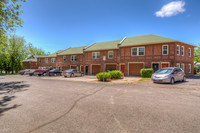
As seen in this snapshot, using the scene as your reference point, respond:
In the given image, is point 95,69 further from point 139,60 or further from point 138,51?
point 138,51

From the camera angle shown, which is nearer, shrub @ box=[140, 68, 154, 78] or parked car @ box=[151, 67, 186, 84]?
parked car @ box=[151, 67, 186, 84]

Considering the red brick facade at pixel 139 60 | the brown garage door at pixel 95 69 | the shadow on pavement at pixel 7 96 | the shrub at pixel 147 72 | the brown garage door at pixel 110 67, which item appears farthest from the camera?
the brown garage door at pixel 95 69

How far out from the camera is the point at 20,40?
36344 mm

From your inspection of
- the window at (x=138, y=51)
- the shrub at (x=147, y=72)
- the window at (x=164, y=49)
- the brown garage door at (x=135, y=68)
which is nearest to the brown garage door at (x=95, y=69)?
the brown garage door at (x=135, y=68)

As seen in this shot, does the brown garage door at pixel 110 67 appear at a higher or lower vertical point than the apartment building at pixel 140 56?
lower

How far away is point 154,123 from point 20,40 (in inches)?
1754

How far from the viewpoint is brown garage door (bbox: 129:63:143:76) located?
21.3 metres

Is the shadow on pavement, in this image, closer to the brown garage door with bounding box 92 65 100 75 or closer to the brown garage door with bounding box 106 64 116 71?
the brown garage door with bounding box 106 64 116 71

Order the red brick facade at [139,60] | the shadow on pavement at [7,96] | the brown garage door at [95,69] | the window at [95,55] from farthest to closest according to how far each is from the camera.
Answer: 1. the brown garage door at [95,69]
2. the window at [95,55]
3. the red brick facade at [139,60]
4. the shadow on pavement at [7,96]

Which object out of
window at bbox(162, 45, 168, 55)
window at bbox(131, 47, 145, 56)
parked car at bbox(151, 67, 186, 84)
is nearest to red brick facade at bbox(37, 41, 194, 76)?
window at bbox(162, 45, 168, 55)

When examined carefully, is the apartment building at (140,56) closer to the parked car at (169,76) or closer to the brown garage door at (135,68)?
the brown garage door at (135,68)

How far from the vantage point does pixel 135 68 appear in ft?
71.3

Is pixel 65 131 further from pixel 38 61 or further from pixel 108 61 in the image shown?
pixel 38 61

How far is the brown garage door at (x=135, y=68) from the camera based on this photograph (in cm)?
2135
